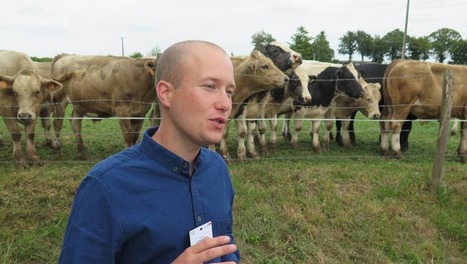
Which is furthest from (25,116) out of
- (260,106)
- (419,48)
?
(419,48)

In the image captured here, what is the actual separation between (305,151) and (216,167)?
673cm

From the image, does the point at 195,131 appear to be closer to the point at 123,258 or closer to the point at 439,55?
the point at 123,258

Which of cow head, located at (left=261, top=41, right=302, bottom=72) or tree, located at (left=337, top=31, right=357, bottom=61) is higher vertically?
tree, located at (left=337, top=31, right=357, bottom=61)

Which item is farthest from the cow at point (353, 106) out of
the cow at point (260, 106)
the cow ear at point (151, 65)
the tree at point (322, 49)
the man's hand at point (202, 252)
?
the tree at point (322, 49)

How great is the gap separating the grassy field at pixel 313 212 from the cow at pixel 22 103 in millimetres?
319

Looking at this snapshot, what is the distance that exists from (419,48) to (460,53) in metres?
6.69

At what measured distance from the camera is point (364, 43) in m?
81.2

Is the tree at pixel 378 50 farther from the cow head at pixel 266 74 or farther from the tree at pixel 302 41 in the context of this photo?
the cow head at pixel 266 74

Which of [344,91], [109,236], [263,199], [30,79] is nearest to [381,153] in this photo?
[344,91]

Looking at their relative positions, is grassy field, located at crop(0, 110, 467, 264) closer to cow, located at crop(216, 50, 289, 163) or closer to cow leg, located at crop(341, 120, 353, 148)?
cow, located at crop(216, 50, 289, 163)

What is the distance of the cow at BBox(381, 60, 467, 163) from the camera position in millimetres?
8117

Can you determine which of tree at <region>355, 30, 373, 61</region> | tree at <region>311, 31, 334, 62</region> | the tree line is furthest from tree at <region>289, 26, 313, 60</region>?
tree at <region>355, 30, 373, 61</region>

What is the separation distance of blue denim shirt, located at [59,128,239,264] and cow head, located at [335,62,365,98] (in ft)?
24.3

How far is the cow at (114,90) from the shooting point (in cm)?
692
